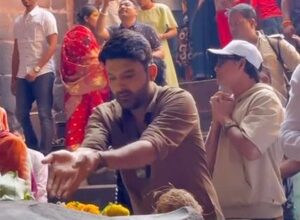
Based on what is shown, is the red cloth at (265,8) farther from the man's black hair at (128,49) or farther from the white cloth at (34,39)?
the man's black hair at (128,49)

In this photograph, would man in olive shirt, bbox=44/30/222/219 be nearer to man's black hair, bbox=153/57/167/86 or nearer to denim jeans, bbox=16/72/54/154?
man's black hair, bbox=153/57/167/86

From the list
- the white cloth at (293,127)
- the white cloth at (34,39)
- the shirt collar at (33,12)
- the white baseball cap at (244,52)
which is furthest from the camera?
the shirt collar at (33,12)

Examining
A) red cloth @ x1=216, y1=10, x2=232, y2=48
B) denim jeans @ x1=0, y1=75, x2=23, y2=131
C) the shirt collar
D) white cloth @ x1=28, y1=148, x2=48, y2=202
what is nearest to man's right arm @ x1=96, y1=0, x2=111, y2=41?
the shirt collar

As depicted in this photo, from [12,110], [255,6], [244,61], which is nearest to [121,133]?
[244,61]

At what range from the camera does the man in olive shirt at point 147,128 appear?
4.95 m

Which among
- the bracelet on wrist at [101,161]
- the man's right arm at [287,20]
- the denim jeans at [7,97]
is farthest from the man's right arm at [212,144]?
the denim jeans at [7,97]

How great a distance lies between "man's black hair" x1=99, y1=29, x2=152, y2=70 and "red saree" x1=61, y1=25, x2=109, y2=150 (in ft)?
17.5

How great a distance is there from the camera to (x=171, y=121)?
16.3 ft

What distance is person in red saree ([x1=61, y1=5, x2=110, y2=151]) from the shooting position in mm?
10484

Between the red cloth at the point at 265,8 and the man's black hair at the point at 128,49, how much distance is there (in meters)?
Result: 6.08

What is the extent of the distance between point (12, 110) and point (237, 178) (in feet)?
21.2

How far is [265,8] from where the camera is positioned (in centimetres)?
1106

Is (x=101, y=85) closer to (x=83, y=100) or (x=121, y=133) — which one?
(x=83, y=100)

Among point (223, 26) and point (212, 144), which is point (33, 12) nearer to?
point (223, 26)
